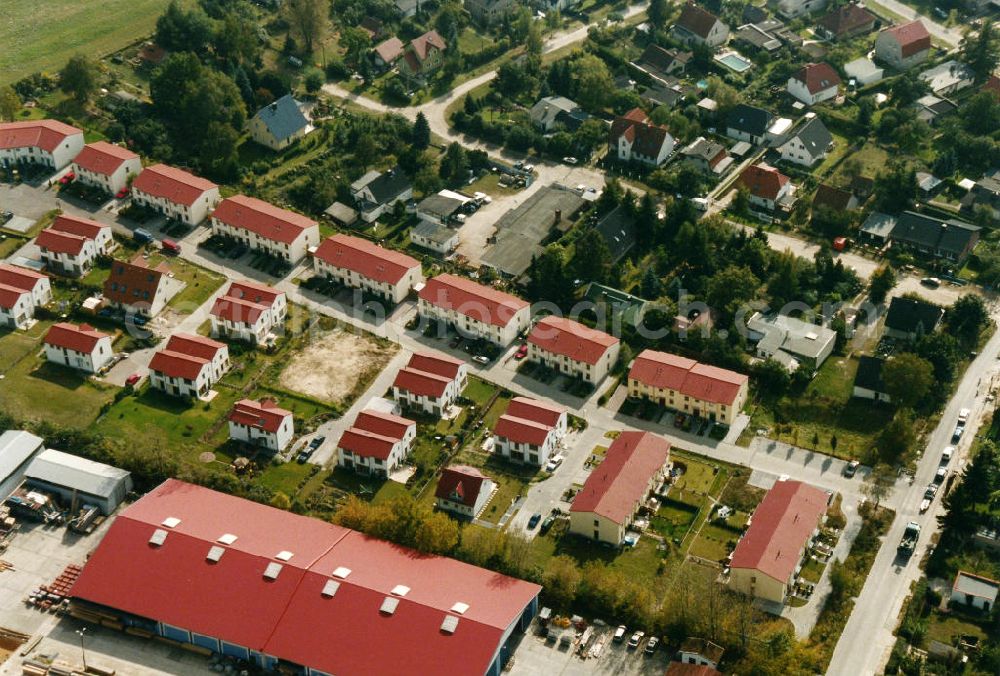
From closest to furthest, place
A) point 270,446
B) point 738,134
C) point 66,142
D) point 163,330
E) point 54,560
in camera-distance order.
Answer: point 54,560
point 270,446
point 163,330
point 66,142
point 738,134

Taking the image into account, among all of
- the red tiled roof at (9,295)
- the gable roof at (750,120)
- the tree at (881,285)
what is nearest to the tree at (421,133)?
the gable roof at (750,120)

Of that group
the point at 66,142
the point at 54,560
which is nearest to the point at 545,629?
the point at 54,560

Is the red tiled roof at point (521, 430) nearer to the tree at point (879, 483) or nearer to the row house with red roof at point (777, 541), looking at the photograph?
the row house with red roof at point (777, 541)

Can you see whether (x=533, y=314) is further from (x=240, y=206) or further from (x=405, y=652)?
(x=405, y=652)

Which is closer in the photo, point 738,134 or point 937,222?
point 937,222

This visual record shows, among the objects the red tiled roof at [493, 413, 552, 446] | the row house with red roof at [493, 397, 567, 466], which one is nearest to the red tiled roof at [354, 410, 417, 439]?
the red tiled roof at [493, 413, 552, 446]

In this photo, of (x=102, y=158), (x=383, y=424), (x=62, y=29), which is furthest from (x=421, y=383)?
(x=62, y=29)
